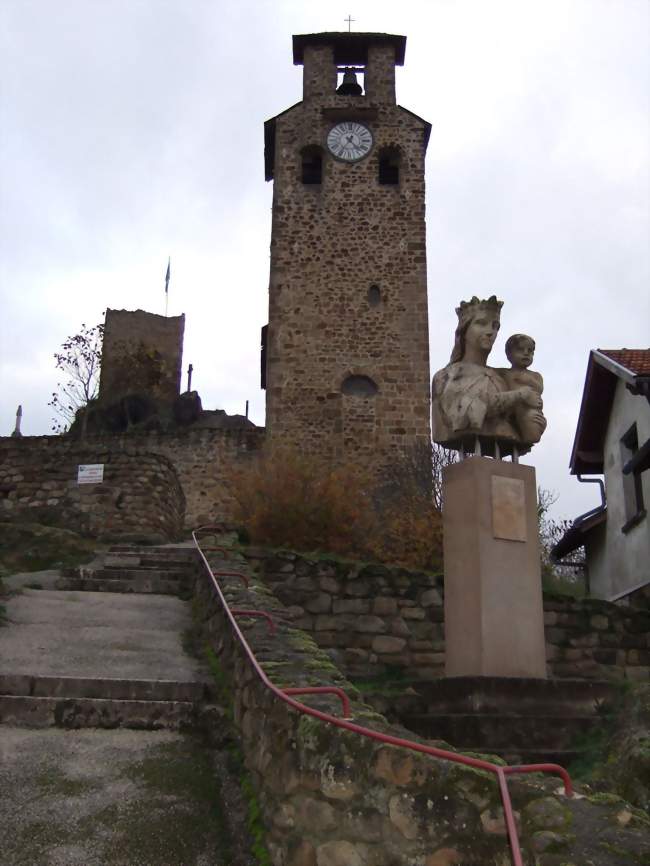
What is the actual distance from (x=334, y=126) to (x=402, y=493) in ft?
36.4

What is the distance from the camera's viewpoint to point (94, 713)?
5203 mm

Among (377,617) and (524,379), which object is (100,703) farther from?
(524,379)

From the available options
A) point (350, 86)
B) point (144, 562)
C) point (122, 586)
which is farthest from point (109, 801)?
point (350, 86)

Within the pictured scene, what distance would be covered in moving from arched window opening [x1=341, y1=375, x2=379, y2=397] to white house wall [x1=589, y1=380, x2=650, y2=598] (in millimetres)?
6632

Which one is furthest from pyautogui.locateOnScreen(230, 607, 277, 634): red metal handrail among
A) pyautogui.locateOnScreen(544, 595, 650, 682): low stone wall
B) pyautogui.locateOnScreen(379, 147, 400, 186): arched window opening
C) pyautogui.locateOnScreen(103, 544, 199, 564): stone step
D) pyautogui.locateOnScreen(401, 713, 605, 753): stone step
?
pyautogui.locateOnScreen(379, 147, 400, 186): arched window opening

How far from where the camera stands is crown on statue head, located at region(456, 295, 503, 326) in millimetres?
8539

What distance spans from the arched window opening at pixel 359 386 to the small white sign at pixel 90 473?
8.72 m

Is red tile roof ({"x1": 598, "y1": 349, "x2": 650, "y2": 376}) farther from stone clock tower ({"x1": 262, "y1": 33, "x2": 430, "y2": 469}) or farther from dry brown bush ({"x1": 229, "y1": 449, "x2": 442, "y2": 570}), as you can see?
stone clock tower ({"x1": 262, "y1": 33, "x2": 430, "y2": 469})

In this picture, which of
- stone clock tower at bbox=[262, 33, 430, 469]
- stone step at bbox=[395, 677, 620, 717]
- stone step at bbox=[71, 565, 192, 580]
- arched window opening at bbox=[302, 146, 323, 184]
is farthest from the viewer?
arched window opening at bbox=[302, 146, 323, 184]

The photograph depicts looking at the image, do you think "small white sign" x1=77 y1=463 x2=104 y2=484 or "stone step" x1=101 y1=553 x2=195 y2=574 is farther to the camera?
"small white sign" x1=77 y1=463 x2=104 y2=484

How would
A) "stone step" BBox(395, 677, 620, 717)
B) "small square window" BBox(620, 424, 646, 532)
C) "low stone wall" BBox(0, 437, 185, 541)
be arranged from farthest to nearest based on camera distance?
"small square window" BBox(620, 424, 646, 532) → "low stone wall" BBox(0, 437, 185, 541) → "stone step" BBox(395, 677, 620, 717)

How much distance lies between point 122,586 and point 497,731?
4.26m

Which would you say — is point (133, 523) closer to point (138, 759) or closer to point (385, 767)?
point (138, 759)

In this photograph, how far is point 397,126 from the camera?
2398 cm
